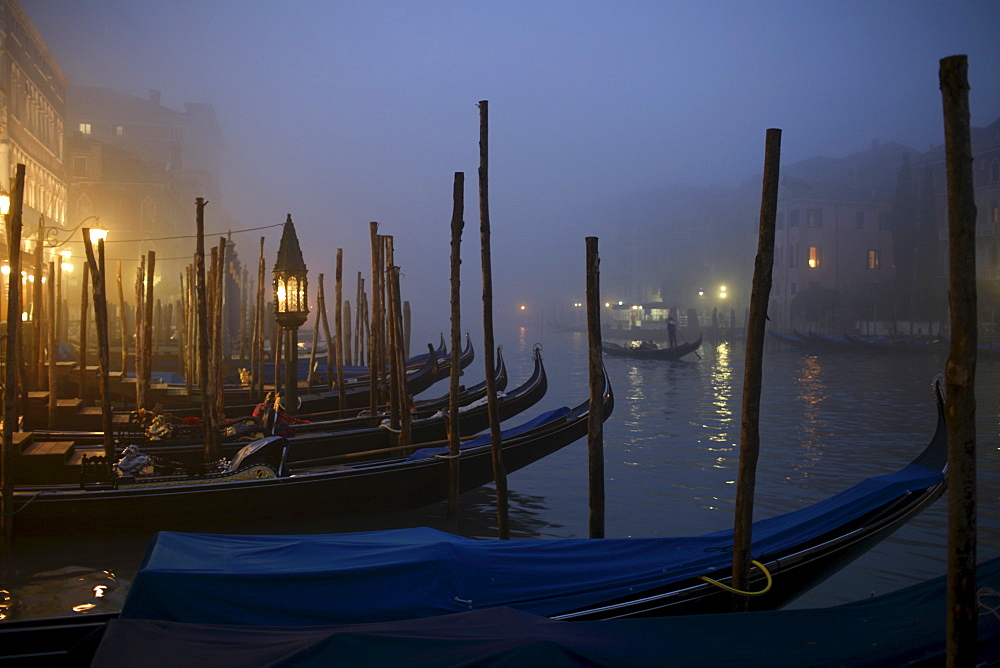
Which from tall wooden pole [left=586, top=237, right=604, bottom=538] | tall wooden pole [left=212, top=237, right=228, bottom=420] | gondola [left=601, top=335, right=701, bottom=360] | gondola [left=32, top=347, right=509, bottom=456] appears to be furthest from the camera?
gondola [left=601, top=335, right=701, bottom=360]

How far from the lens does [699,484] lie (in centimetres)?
909

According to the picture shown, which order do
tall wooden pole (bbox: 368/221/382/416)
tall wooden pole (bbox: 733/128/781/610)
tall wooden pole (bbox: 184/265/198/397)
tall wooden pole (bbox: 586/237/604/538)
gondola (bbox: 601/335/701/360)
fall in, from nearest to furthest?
tall wooden pole (bbox: 733/128/781/610) < tall wooden pole (bbox: 586/237/604/538) < tall wooden pole (bbox: 368/221/382/416) < tall wooden pole (bbox: 184/265/198/397) < gondola (bbox: 601/335/701/360)

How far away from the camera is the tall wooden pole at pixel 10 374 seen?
17.6ft

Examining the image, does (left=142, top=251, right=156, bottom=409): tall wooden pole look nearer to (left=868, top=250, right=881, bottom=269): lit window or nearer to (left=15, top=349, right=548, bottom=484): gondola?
(left=15, top=349, right=548, bottom=484): gondola

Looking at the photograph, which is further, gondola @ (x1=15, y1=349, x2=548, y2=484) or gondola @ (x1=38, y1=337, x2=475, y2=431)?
gondola @ (x1=38, y1=337, x2=475, y2=431)

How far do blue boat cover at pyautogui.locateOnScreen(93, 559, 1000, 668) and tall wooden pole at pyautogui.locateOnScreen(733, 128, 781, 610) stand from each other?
58cm

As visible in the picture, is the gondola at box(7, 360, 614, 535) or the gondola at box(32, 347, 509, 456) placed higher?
the gondola at box(32, 347, 509, 456)

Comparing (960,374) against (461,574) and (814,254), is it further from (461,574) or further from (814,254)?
(814,254)

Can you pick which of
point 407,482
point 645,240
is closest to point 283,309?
point 407,482

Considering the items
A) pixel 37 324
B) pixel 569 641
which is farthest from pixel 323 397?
pixel 569 641

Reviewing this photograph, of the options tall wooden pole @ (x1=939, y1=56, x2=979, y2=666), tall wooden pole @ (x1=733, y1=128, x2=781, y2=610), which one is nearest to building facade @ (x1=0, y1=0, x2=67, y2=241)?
tall wooden pole @ (x1=733, y1=128, x2=781, y2=610)

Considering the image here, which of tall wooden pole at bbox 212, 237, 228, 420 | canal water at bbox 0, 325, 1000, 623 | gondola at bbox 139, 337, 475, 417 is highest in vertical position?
tall wooden pole at bbox 212, 237, 228, 420

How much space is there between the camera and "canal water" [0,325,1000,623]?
5473 mm

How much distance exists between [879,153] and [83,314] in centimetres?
5211
